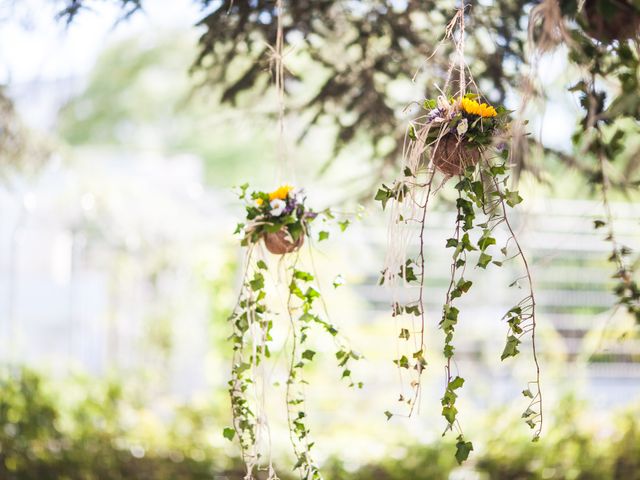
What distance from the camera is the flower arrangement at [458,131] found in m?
1.29

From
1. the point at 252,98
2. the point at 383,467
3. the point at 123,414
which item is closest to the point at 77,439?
the point at 123,414

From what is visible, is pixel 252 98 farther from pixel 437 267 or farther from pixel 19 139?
pixel 437 267

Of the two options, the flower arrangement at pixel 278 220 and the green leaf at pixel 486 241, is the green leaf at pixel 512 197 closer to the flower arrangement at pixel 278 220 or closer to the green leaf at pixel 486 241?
the green leaf at pixel 486 241

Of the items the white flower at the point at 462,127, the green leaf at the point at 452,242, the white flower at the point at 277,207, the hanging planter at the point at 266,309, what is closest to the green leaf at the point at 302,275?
the hanging planter at the point at 266,309

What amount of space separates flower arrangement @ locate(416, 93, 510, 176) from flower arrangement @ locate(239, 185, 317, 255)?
0.91ft

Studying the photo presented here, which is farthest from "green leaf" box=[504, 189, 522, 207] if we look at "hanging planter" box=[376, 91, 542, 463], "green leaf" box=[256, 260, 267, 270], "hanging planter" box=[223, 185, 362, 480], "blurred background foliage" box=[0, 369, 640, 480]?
"blurred background foliage" box=[0, 369, 640, 480]

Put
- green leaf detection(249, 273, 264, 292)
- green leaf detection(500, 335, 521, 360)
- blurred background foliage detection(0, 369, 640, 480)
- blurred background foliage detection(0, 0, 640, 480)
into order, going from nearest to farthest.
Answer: green leaf detection(500, 335, 521, 360)
green leaf detection(249, 273, 264, 292)
blurred background foliage detection(0, 0, 640, 480)
blurred background foliage detection(0, 369, 640, 480)

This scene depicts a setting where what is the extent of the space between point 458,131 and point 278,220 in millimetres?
384

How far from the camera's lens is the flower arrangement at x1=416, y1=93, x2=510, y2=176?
1293 millimetres

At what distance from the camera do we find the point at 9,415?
9.97ft

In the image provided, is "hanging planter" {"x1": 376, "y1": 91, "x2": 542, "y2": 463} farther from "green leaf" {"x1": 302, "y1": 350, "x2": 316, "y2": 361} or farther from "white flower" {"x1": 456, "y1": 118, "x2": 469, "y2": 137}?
"green leaf" {"x1": 302, "y1": 350, "x2": 316, "y2": 361}

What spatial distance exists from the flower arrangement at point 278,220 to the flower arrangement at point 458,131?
278 mm

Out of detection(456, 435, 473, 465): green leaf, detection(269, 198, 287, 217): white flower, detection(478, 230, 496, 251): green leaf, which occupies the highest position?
detection(269, 198, 287, 217): white flower

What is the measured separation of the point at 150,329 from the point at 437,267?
340 cm
